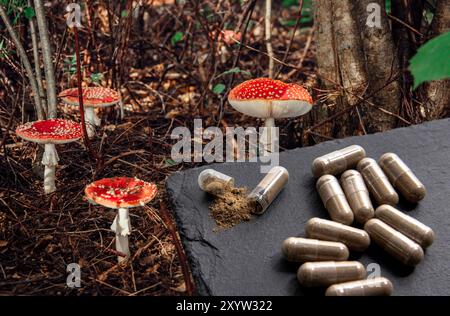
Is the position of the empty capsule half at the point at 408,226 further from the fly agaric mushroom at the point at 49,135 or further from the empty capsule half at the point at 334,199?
the fly agaric mushroom at the point at 49,135

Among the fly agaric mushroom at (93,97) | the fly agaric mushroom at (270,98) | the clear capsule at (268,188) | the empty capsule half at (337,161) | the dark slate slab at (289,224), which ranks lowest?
the dark slate slab at (289,224)

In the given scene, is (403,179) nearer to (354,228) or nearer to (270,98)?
(354,228)

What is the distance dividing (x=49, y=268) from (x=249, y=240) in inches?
48.3

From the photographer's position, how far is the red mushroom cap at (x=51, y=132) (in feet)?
12.6

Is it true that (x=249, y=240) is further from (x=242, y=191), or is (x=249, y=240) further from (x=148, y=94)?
(x=148, y=94)

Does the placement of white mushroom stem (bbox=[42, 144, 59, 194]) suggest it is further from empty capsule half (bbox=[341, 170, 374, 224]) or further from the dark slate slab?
empty capsule half (bbox=[341, 170, 374, 224])

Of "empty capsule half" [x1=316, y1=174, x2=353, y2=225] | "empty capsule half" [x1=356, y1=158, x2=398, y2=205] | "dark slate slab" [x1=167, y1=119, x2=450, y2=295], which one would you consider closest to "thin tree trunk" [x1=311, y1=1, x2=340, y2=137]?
"dark slate slab" [x1=167, y1=119, x2=450, y2=295]

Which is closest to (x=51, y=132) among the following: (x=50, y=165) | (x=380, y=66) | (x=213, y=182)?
(x=50, y=165)

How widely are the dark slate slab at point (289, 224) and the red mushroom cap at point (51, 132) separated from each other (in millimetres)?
758

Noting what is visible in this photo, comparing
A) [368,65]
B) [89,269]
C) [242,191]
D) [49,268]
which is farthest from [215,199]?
[368,65]

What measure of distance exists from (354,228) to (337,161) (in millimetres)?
591

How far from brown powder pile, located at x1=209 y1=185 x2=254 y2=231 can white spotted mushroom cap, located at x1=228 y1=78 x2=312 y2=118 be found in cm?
66

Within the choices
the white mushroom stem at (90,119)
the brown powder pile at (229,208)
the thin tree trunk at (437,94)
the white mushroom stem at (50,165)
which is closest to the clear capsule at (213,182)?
the brown powder pile at (229,208)

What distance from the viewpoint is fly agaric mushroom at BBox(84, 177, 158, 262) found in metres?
3.17
